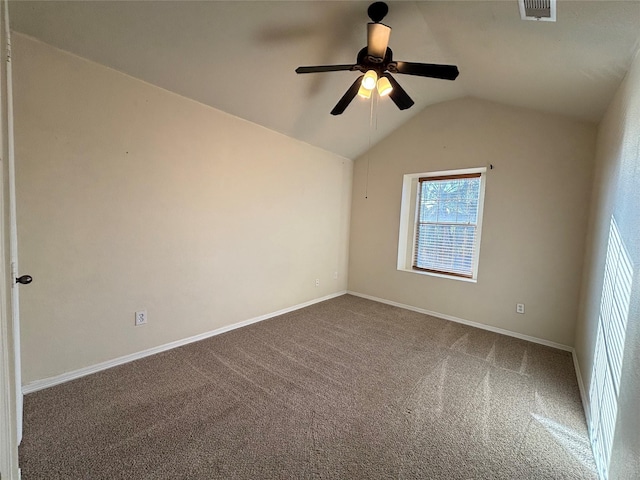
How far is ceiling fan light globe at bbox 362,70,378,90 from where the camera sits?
2088 millimetres

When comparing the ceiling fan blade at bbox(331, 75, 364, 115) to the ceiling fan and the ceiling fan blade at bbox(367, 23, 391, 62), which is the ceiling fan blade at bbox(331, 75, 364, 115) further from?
the ceiling fan blade at bbox(367, 23, 391, 62)

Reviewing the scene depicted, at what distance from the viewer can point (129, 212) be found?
2357 millimetres

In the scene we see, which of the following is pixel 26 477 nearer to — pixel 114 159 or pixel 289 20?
pixel 114 159

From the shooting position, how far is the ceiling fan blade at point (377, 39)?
6.07 ft

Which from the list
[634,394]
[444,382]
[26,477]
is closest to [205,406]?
[26,477]

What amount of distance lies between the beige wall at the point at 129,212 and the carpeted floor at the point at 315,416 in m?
0.37

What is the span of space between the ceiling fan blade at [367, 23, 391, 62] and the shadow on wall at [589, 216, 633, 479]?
1922 millimetres

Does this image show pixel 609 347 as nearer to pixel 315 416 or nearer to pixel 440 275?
pixel 315 416

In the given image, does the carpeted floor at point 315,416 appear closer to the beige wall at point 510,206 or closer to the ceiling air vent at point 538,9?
the beige wall at point 510,206

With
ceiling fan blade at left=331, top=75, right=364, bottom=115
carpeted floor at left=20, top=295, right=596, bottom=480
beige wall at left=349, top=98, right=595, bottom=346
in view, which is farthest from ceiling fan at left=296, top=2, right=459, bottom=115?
carpeted floor at left=20, top=295, right=596, bottom=480

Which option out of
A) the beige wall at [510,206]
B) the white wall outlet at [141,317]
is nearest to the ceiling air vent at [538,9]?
the beige wall at [510,206]

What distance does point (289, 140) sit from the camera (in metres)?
3.63

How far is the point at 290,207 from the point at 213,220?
1.12m

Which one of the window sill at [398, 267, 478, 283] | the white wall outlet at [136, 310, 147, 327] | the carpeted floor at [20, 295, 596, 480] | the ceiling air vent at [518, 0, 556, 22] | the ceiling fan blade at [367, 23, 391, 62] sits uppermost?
the ceiling fan blade at [367, 23, 391, 62]
